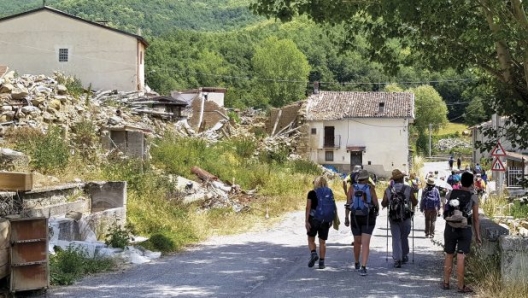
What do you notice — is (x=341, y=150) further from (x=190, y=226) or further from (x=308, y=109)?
(x=190, y=226)

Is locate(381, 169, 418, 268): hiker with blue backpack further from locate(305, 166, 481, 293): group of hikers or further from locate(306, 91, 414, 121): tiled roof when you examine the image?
locate(306, 91, 414, 121): tiled roof

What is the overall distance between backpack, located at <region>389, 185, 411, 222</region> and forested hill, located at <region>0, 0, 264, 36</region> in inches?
4207

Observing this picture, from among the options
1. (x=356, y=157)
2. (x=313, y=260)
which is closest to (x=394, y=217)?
(x=313, y=260)

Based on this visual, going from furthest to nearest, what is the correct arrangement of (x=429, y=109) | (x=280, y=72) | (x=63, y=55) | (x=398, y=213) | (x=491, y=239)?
(x=280, y=72), (x=429, y=109), (x=63, y=55), (x=398, y=213), (x=491, y=239)

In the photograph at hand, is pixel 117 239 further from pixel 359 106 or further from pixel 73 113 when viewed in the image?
pixel 359 106

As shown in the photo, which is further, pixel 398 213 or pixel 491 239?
pixel 398 213

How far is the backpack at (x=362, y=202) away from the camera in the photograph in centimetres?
1123

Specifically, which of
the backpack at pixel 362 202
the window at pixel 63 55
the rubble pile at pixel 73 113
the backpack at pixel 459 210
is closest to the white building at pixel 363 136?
the window at pixel 63 55

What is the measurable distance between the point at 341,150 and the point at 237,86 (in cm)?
5077

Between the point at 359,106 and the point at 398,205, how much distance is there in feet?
145

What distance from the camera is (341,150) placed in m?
54.9

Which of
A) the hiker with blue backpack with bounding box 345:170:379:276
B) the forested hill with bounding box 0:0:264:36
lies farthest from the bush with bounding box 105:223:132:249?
the forested hill with bounding box 0:0:264:36

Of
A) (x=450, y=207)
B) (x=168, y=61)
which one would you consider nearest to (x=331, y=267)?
(x=450, y=207)

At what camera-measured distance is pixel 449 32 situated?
41.6 feet
